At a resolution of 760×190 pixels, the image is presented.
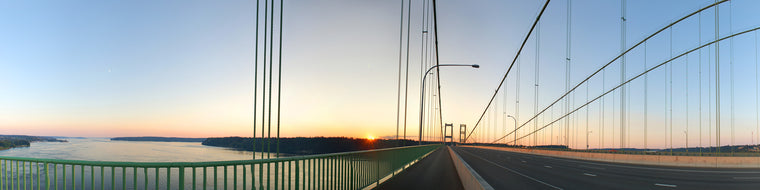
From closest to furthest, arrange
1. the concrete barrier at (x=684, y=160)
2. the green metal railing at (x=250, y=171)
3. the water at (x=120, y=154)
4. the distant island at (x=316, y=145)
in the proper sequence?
the green metal railing at (x=250, y=171), the concrete barrier at (x=684, y=160), the water at (x=120, y=154), the distant island at (x=316, y=145)

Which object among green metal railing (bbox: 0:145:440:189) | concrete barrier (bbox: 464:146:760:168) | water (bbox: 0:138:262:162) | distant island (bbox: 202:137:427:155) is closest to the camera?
green metal railing (bbox: 0:145:440:189)

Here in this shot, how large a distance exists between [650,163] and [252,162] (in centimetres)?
3074

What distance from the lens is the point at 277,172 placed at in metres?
5.54

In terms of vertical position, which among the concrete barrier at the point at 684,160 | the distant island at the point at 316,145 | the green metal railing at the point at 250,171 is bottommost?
the distant island at the point at 316,145

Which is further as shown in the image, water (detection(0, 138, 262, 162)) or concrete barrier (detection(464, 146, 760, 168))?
water (detection(0, 138, 262, 162))

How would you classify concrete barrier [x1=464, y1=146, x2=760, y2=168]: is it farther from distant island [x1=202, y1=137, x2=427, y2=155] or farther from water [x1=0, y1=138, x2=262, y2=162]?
distant island [x1=202, y1=137, x2=427, y2=155]

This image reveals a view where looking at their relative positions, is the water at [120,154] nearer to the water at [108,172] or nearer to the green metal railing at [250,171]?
the water at [108,172]

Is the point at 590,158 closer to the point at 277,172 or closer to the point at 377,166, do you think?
the point at 377,166

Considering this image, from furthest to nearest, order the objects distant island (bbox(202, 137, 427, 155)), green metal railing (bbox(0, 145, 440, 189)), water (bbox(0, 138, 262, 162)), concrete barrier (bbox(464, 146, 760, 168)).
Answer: distant island (bbox(202, 137, 427, 155)) → water (bbox(0, 138, 262, 162)) → concrete barrier (bbox(464, 146, 760, 168)) → green metal railing (bbox(0, 145, 440, 189))

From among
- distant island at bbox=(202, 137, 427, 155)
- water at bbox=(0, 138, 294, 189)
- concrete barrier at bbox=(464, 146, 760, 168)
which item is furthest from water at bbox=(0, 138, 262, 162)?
concrete barrier at bbox=(464, 146, 760, 168)

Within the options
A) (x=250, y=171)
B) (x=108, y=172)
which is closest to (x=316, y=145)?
(x=108, y=172)

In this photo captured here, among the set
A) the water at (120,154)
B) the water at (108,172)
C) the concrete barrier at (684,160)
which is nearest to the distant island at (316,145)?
the water at (120,154)

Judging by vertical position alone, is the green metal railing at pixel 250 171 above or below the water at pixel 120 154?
above

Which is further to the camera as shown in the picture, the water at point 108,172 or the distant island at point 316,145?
the distant island at point 316,145
